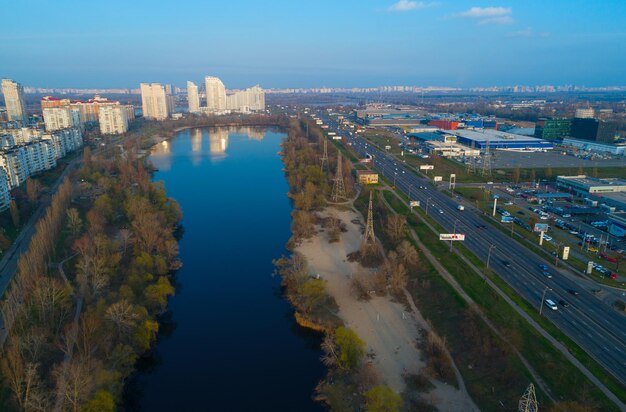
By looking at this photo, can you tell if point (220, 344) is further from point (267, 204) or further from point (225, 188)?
point (225, 188)

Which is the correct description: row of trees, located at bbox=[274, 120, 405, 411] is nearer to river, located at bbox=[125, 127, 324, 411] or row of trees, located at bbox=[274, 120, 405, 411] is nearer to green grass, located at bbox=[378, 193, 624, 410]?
river, located at bbox=[125, 127, 324, 411]

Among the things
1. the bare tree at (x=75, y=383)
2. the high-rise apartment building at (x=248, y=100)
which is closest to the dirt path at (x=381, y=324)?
the bare tree at (x=75, y=383)

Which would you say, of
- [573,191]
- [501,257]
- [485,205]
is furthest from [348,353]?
[573,191]

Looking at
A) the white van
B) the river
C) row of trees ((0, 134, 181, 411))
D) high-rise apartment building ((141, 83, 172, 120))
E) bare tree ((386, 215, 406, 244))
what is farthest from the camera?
high-rise apartment building ((141, 83, 172, 120))

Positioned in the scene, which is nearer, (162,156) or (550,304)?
(550,304)

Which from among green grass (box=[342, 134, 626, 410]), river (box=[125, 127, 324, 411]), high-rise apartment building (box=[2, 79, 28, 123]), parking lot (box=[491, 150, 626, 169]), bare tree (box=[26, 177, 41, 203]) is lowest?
river (box=[125, 127, 324, 411])

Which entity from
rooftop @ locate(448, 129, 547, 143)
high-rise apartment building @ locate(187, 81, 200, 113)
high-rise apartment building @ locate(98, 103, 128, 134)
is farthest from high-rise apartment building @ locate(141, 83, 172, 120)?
rooftop @ locate(448, 129, 547, 143)

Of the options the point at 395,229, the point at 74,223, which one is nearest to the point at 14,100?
the point at 74,223

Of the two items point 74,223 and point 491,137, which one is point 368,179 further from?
point 491,137
